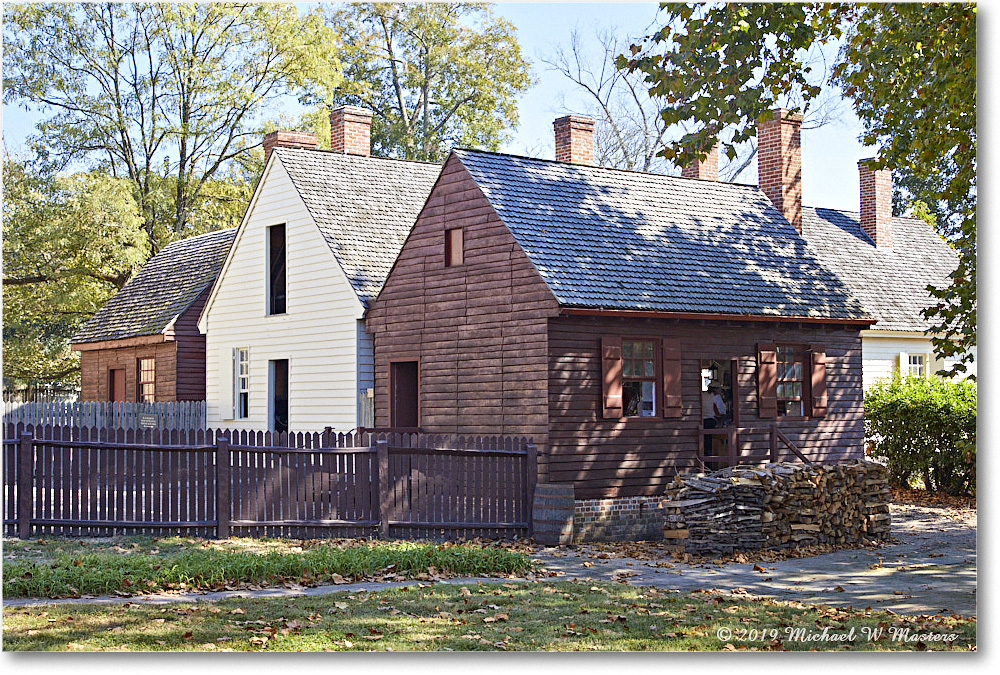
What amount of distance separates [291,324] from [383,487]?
8.98m

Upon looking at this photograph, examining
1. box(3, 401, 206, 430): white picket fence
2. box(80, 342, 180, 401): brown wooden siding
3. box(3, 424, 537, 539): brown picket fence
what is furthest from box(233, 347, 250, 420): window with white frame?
box(3, 424, 537, 539): brown picket fence

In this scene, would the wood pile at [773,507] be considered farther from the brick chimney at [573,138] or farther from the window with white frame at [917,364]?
the window with white frame at [917,364]

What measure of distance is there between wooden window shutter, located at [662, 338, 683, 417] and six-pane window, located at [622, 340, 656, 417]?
0.17m

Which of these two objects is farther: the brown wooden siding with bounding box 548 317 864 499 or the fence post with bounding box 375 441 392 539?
the brown wooden siding with bounding box 548 317 864 499

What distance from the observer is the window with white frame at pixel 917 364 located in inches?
1069

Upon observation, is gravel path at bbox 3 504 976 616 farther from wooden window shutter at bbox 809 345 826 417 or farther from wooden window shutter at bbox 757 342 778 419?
wooden window shutter at bbox 809 345 826 417

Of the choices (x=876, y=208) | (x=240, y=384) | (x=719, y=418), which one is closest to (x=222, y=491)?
(x=719, y=418)

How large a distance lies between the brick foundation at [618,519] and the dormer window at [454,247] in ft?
14.2

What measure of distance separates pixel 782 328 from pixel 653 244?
8.33 feet

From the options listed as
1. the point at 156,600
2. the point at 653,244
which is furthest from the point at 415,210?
the point at 156,600

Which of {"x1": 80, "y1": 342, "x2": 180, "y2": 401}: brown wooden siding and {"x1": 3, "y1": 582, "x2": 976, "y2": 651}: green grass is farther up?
{"x1": 80, "y1": 342, "x2": 180, "y2": 401}: brown wooden siding

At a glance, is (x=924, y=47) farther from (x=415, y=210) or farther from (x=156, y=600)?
(x=415, y=210)

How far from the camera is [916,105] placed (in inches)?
512

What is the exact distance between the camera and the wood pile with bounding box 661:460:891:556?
1422 cm
